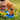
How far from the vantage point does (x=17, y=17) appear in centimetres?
62

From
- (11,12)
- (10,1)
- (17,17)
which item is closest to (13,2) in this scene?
(10,1)

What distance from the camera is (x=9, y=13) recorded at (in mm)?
619

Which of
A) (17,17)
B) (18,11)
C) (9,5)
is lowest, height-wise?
(17,17)

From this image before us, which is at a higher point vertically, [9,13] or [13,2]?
[13,2]

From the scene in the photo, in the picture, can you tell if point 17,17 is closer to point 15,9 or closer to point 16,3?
point 15,9

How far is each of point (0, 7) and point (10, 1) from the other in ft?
0.72

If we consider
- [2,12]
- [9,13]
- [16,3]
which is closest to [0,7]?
[2,12]

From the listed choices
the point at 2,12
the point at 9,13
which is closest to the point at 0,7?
the point at 2,12

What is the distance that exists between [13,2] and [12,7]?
0.09m

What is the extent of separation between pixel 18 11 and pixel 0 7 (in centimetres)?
35

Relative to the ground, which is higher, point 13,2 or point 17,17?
point 13,2

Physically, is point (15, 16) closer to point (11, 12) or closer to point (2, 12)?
point (11, 12)

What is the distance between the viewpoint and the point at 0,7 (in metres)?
0.62

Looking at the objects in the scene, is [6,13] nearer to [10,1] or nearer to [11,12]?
[11,12]
